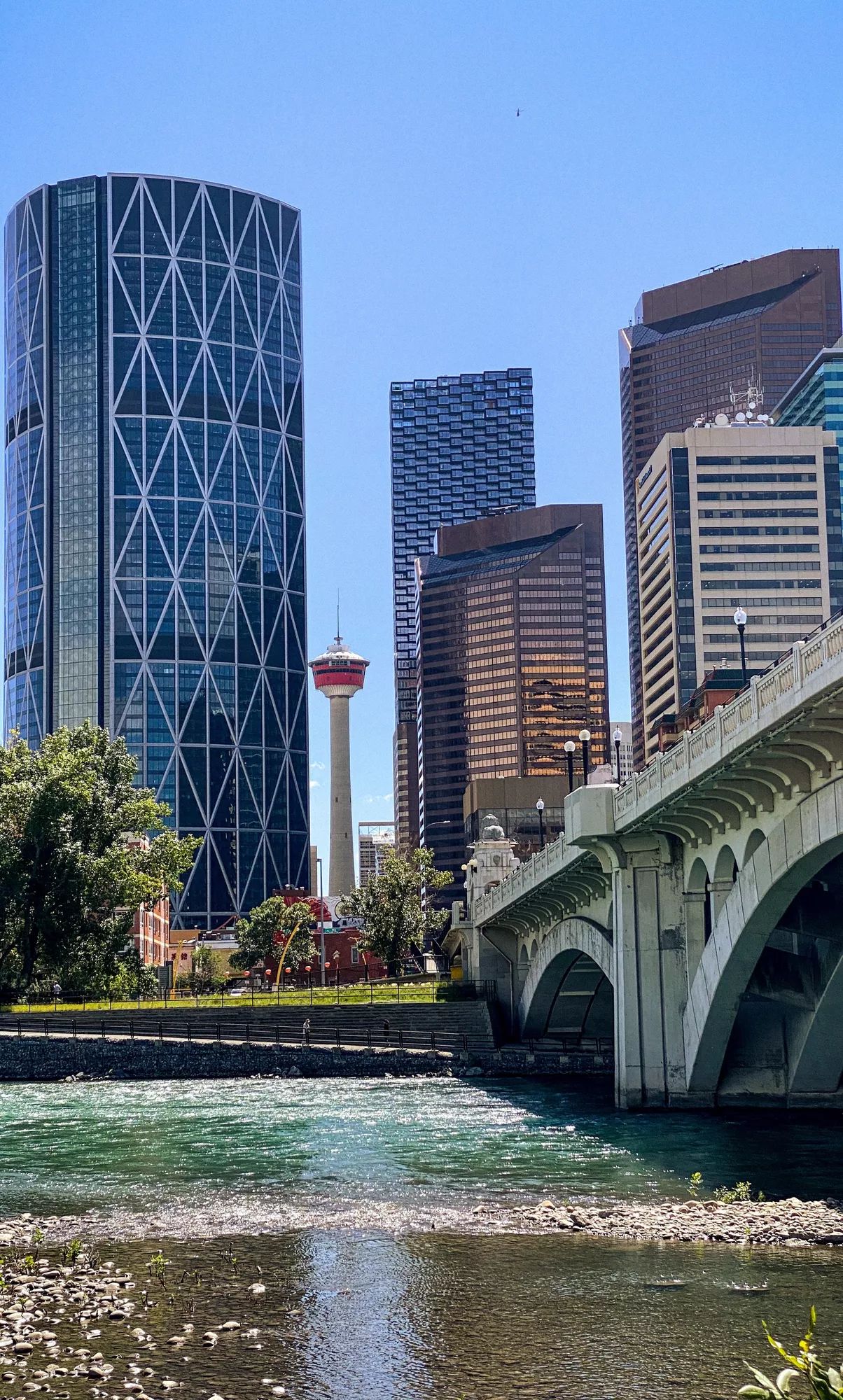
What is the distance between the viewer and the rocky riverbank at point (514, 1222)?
28.6 metres

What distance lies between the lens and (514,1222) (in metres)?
30.8

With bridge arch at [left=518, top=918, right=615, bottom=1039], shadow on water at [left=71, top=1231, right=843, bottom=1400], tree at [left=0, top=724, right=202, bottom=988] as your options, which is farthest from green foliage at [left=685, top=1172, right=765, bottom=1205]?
tree at [left=0, top=724, right=202, bottom=988]

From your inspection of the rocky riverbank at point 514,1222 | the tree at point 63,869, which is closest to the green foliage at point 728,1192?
the rocky riverbank at point 514,1222

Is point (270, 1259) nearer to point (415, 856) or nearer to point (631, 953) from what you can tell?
point (631, 953)

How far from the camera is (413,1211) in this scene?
3250 centimetres

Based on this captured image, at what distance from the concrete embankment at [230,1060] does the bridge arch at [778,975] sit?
81.8 ft

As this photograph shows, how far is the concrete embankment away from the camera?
72.8 m

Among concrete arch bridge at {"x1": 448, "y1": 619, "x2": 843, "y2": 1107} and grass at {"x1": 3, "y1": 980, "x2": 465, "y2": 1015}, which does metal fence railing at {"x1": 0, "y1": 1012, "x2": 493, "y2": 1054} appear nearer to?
grass at {"x1": 3, "y1": 980, "x2": 465, "y2": 1015}

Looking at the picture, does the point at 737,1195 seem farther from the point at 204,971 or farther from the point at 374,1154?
the point at 204,971

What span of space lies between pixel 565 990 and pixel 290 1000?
2826 centimetres

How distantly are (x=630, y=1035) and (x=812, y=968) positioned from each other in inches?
346

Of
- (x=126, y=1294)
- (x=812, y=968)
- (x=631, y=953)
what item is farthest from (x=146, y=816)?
(x=126, y=1294)

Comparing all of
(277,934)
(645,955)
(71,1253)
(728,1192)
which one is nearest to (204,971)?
(277,934)

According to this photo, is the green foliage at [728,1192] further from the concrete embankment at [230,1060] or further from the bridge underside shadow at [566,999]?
the concrete embankment at [230,1060]
